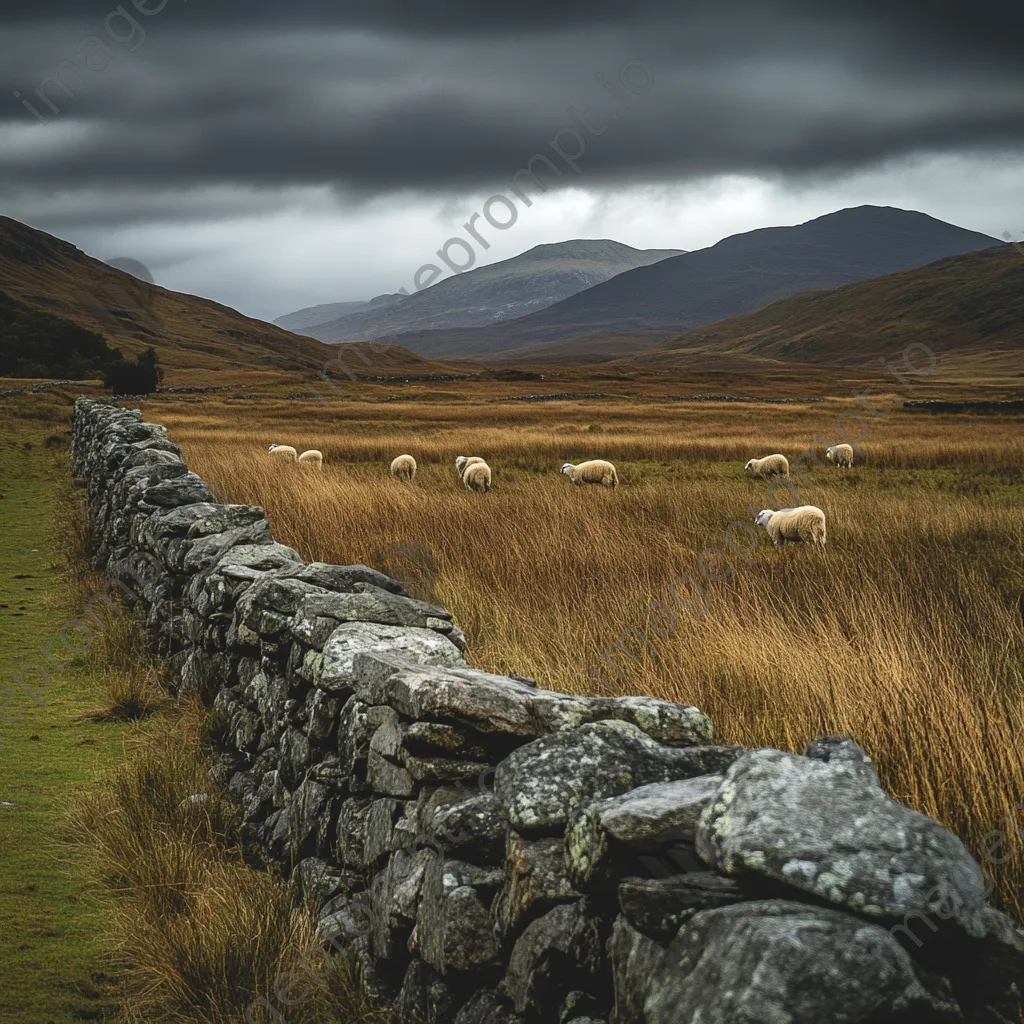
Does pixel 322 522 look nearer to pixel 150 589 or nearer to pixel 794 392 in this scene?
pixel 150 589

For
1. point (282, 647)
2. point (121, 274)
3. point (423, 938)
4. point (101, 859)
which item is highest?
point (121, 274)

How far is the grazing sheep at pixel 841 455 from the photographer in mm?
23266

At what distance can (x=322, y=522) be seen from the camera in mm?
11047

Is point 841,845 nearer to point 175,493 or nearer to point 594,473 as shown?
point 175,493

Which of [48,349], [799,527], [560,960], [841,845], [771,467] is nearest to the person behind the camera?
[841,845]

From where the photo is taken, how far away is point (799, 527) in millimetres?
11906

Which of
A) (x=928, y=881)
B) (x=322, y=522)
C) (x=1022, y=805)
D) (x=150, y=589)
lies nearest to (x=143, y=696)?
(x=150, y=589)

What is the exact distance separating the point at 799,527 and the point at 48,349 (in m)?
78.9

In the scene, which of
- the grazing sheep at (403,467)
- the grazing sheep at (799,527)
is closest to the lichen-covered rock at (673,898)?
the grazing sheep at (799,527)

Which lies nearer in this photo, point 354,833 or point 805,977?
point 805,977

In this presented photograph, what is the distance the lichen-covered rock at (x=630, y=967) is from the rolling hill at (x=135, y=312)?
4081 inches

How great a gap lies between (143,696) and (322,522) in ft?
13.2

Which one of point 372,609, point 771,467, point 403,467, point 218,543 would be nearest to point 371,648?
point 372,609

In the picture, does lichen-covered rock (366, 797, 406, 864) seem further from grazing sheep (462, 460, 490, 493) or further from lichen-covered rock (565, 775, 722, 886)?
grazing sheep (462, 460, 490, 493)
